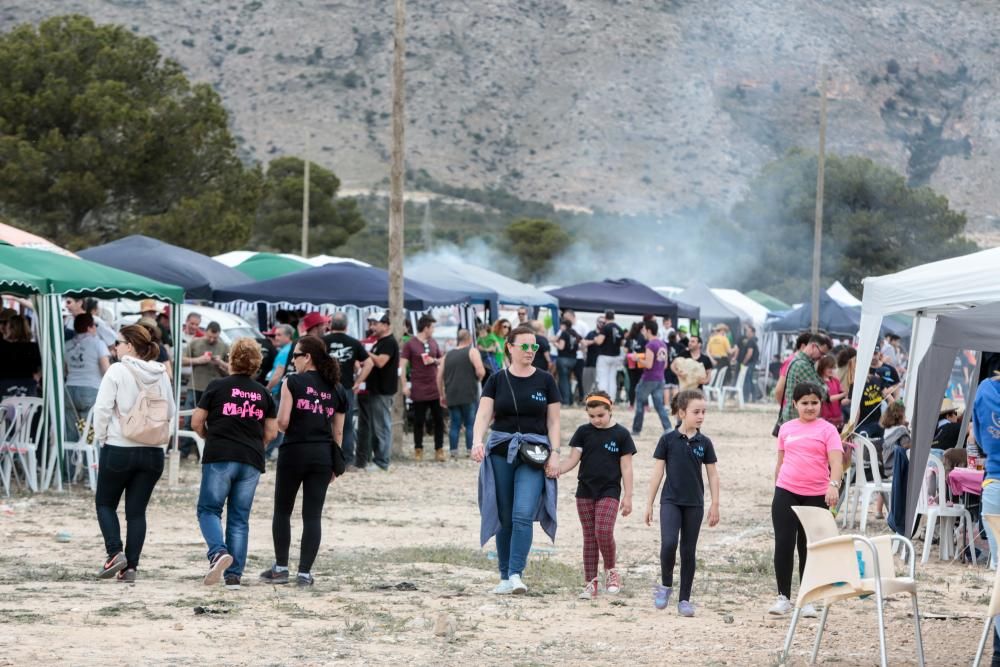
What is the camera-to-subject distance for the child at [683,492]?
344 inches

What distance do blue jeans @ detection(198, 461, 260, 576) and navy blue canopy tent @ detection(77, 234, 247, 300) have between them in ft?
36.6

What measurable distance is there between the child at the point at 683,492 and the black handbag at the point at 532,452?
65 cm

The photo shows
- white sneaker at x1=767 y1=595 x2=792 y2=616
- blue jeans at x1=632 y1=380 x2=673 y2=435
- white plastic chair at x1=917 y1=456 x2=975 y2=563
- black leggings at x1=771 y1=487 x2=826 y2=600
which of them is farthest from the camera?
blue jeans at x1=632 y1=380 x2=673 y2=435

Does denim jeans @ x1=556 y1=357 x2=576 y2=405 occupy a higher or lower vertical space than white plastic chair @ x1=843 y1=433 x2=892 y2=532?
higher

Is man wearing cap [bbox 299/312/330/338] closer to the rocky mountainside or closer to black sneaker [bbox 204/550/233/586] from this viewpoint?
black sneaker [bbox 204/550/233/586]

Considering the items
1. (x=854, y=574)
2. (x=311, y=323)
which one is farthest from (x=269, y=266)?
(x=854, y=574)

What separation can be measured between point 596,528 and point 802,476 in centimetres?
126

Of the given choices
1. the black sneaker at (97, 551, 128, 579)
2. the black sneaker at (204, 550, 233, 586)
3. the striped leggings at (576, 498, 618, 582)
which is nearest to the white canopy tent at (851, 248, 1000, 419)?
the striped leggings at (576, 498, 618, 582)

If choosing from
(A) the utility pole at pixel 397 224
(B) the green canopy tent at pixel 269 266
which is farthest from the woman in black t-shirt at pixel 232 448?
(B) the green canopy tent at pixel 269 266

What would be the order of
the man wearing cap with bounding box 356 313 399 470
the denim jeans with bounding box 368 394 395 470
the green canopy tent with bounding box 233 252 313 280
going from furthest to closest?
the green canopy tent with bounding box 233 252 313 280 → the denim jeans with bounding box 368 394 395 470 → the man wearing cap with bounding box 356 313 399 470

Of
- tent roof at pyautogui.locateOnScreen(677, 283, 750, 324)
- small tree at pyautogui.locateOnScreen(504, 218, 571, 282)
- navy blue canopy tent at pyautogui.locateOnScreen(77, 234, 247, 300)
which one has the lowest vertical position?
navy blue canopy tent at pyautogui.locateOnScreen(77, 234, 247, 300)

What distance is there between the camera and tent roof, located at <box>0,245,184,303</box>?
13.3 meters

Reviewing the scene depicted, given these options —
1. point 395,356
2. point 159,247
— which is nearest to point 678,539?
point 395,356

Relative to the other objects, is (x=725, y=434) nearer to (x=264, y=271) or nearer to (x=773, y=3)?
(x=264, y=271)
